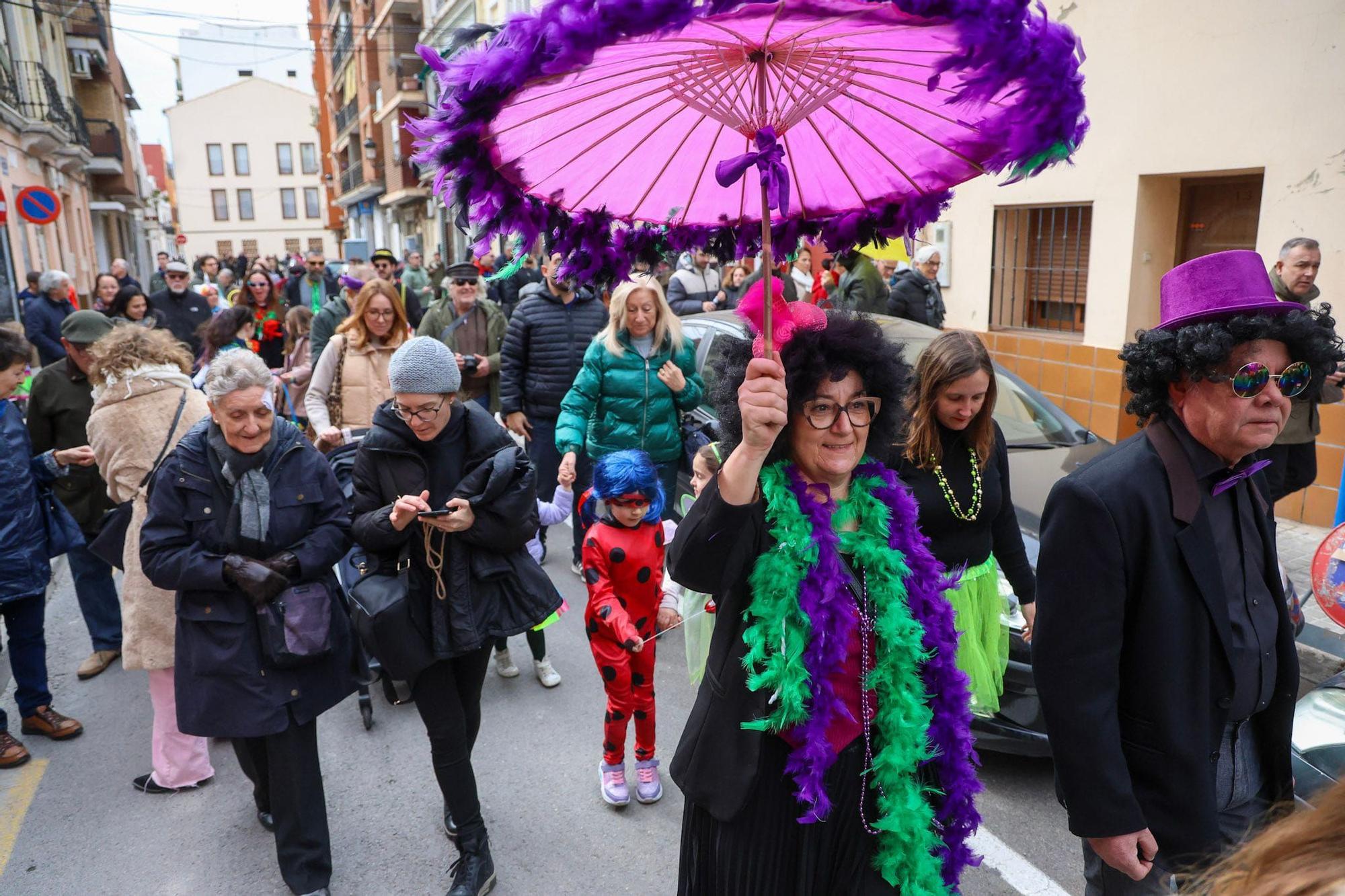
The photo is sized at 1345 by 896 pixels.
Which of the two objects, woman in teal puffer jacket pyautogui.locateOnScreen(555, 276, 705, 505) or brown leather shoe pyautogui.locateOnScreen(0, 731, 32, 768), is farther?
woman in teal puffer jacket pyautogui.locateOnScreen(555, 276, 705, 505)

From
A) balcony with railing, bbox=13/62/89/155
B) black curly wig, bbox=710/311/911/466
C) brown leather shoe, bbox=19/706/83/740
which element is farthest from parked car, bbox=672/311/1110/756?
balcony with railing, bbox=13/62/89/155

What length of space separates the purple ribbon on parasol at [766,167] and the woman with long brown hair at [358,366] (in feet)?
13.0

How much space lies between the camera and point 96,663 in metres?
5.28

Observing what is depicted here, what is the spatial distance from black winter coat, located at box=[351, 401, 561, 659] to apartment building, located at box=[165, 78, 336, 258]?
2733 inches

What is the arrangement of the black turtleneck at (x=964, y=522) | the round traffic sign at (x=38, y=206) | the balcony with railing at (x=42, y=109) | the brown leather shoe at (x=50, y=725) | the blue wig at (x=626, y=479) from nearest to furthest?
the black turtleneck at (x=964, y=522) → the blue wig at (x=626, y=479) → the brown leather shoe at (x=50, y=725) → the round traffic sign at (x=38, y=206) → the balcony with railing at (x=42, y=109)

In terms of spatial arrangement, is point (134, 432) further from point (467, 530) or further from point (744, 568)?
point (744, 568)

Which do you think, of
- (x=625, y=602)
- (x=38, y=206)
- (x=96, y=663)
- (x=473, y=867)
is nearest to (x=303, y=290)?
(x=38, y=206)

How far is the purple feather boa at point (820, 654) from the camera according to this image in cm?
216

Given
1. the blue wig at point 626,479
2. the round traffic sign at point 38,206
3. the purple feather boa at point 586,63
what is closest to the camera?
the purple feather boa at point 586,63

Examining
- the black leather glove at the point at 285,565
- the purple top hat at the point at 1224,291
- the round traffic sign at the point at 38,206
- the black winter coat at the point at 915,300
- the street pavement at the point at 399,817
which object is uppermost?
the round traffic sign at the point at 38,206

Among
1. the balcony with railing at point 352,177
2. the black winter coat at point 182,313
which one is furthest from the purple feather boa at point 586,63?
the balcony with railing at point 352,177

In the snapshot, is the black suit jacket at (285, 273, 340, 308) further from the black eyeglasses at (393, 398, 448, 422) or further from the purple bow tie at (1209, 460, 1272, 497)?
the purple bow tie at (1209, 460, 1272, 497)

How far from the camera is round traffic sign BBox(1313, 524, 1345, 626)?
4.34m

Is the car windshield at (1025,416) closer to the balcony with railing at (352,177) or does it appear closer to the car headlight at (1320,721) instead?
the car headlight at (1320,721)
